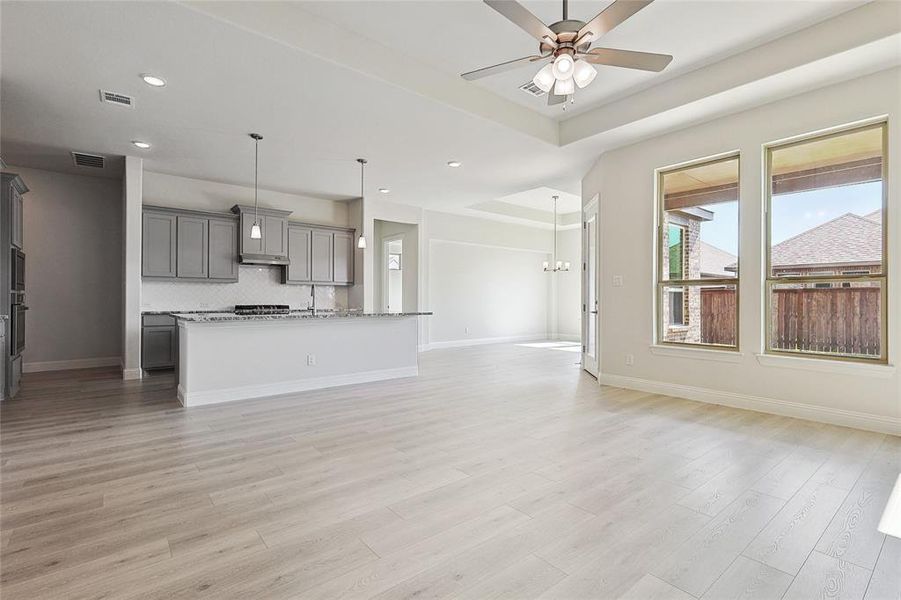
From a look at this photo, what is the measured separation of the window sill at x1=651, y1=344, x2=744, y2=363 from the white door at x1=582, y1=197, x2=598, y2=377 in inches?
39.6

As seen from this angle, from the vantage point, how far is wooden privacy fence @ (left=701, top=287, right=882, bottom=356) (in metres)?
3.65

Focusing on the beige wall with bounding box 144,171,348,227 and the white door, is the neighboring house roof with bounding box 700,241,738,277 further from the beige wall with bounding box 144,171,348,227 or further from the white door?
the beige wall with bounding box 144,171,348,227

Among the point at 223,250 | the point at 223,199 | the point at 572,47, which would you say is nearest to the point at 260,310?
the point at 223,250

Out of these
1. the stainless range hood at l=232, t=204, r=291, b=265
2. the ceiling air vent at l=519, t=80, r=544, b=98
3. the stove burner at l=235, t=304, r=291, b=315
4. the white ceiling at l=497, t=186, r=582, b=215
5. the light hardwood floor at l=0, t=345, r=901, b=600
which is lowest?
the light hardwood floor at l=0, t=345, r=901, b=600

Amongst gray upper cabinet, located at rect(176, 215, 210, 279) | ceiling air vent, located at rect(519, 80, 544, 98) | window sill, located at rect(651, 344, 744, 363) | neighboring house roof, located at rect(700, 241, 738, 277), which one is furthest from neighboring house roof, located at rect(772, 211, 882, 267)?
gray upper cabinet, located at rect(176, 215, 210, 279)

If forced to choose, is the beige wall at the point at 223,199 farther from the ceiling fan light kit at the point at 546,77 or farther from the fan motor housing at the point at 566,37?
the fan motor housing at the point at 566,37

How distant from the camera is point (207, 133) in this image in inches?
193

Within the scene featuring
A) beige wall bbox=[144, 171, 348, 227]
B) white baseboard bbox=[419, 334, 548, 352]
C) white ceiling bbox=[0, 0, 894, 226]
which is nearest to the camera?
white ceiling bbox=[0, 0, 894, 226]

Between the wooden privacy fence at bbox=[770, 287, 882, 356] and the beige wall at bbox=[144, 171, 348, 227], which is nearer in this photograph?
the wooden privacy fence at bbox=[770, 287, 882, 356]

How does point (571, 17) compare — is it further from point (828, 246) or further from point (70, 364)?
point (70, 364)

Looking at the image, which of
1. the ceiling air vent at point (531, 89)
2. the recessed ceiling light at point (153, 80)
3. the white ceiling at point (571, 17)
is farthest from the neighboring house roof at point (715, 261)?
the recessed ceiling light at point (153, 80)

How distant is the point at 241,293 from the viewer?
7.29 meters

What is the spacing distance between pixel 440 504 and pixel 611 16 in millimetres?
2801

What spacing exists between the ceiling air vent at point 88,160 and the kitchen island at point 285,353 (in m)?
2.52
